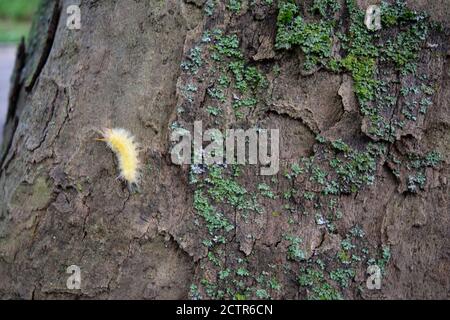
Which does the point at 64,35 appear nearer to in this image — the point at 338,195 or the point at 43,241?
the point at 43,241

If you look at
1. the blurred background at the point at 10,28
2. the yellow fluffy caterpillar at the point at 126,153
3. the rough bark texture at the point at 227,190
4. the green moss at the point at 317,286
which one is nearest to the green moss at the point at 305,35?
the rough bark texture at the point at 227,190

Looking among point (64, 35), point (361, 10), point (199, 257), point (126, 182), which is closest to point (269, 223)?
point (199, 257)

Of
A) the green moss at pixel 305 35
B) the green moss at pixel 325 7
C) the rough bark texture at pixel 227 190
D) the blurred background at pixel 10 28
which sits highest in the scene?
the blurred background at pixel 10 28

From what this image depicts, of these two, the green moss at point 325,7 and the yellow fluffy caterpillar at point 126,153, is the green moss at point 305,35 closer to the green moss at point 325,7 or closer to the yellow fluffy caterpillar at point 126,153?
the green moss at point 325,7

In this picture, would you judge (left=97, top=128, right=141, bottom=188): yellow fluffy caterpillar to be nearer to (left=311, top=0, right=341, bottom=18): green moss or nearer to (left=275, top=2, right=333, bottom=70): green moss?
(left=275, top=2, right=333, bottom=70): green moss

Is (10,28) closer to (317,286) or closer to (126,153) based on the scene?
(126,153)

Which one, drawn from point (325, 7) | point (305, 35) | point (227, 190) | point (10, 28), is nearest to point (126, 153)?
point (227, 190)

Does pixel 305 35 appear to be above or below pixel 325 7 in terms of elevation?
below
